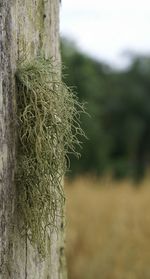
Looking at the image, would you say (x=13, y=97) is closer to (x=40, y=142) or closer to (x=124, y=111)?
(x=40, y=142)

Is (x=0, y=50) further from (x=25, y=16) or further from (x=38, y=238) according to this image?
(x=38, y=238)

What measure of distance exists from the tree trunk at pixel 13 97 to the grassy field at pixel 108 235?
5330 mm

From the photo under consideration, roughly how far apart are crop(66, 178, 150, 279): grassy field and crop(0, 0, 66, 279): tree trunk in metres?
5.33

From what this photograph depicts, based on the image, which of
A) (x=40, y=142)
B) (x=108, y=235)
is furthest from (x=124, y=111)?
(x=40, y=142)

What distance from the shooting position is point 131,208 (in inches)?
348

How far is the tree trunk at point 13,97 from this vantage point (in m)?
1.66

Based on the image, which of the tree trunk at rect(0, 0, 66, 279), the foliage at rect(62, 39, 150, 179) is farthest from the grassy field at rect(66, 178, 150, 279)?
the foliage at rect(62, 39, 150, 179)

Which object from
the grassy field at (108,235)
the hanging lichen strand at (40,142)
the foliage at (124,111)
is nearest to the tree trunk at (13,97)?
the hanging lichen strand at (40,142)

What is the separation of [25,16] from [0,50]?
0.52 feet

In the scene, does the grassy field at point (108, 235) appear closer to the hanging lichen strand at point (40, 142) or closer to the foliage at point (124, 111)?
the hanging lichen strand at point (40, 142)

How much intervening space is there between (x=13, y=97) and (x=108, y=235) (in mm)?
6690

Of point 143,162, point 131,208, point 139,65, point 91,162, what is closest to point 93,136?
point 91,162

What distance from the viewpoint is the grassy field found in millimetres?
7391

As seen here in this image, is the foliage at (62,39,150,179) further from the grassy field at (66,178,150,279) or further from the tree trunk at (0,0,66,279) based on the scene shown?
the tree trunk at (0,0,66,279)
